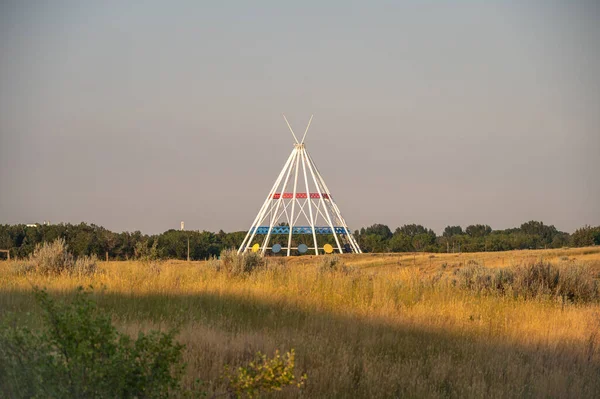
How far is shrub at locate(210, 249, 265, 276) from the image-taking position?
15103 millimetres

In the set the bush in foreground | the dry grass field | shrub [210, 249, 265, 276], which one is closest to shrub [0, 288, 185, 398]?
the bush in foreground

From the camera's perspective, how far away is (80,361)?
3.96 metres

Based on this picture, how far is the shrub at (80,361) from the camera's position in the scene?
394 cm

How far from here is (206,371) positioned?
6.30 metres

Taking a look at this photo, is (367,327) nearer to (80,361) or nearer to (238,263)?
(80,361)

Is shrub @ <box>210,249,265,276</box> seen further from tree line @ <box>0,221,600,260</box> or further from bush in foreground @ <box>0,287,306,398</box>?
bush in foreground @ <box>0,287,306,398</box>

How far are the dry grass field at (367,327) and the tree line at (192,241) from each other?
5954 millimetres

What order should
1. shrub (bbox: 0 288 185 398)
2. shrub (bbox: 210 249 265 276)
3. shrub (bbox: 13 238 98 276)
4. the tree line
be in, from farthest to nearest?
the tree line → shrub (bbox: 210 249 265 276) → shrub (bbox: 13 238 98 276) → shrub (bbox: 0 288 185 398)

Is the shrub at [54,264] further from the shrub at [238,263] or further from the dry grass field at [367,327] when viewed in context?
the shrub at [238,263]

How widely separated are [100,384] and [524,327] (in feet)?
23.0

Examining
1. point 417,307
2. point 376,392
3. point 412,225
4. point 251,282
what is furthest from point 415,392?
point 412,225

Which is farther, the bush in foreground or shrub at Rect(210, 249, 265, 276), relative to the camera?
shrub at Rect(210, 249, 265, 276)

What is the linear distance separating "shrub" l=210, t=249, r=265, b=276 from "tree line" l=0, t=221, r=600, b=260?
186 centimetres

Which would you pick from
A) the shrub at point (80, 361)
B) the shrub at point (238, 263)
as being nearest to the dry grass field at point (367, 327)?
the shrub at point (80, 361)
